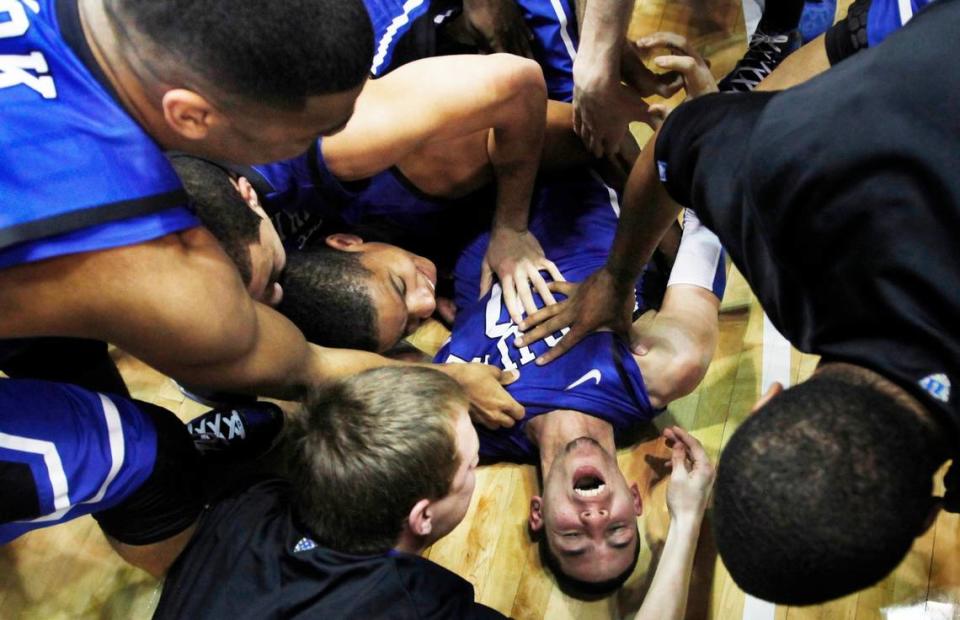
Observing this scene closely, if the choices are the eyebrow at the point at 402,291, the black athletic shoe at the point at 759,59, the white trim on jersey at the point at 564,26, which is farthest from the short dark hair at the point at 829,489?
the black athletic shoe at the point at 759,59

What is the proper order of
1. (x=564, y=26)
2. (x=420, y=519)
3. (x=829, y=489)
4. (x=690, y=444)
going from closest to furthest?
(x=829, y=489)
(x=420, y=519)
(x=690, y=444)
(x=564, y=26)

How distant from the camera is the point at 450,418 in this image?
1.35 m

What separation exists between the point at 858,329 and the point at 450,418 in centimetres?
65

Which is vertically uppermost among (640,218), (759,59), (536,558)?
(640,218)

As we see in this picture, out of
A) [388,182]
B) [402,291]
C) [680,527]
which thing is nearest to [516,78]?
[388,182]

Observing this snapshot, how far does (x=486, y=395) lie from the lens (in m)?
1.63

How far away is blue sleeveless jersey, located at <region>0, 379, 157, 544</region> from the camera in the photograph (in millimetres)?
1216

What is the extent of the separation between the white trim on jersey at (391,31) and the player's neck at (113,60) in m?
0.88

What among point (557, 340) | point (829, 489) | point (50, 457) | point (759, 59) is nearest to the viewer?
point (829, 489)

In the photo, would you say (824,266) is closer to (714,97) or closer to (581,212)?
(714,97)

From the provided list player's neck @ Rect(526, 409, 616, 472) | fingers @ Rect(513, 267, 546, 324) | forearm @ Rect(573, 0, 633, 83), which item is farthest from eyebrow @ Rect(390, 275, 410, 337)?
forearm @ Rect(573, 0, 633, 83)

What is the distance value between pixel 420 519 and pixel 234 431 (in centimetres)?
60

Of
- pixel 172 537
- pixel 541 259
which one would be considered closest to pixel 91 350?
pixel 172 537

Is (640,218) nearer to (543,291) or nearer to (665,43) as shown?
(543,291)
